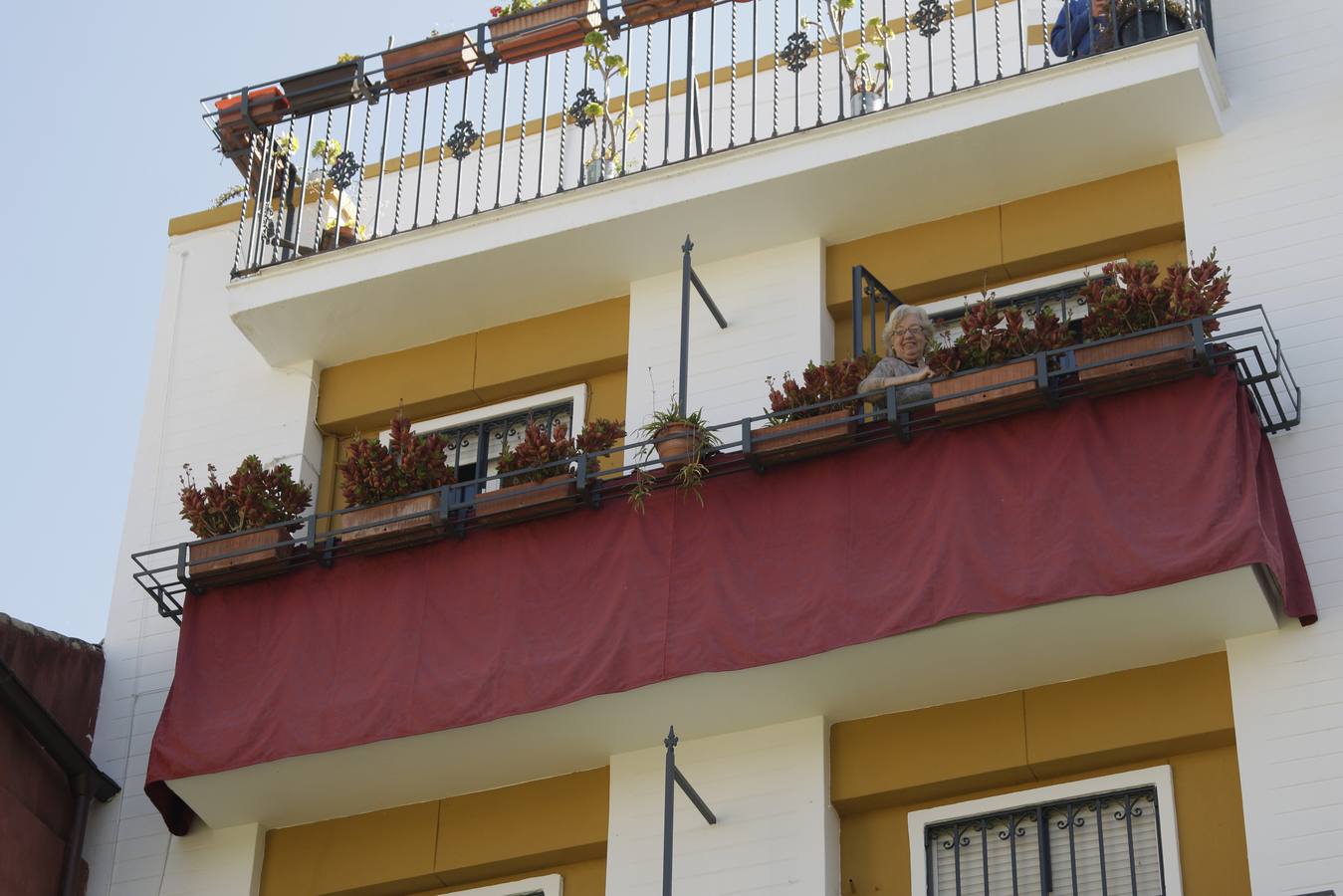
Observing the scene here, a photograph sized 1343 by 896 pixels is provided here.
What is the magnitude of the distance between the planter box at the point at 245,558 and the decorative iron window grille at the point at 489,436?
167 cm

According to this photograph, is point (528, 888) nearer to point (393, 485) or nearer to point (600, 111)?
point (393, 485)

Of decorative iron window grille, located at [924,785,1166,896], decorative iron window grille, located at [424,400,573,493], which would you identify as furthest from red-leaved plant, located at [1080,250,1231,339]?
decorative iron window grille, located at [424,400,573,493]

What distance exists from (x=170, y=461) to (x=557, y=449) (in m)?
4.03

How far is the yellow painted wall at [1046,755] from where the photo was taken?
14648 millimetres

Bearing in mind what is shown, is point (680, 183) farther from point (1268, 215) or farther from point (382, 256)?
point (1268, 215)

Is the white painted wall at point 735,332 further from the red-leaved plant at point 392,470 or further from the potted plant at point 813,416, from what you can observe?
the red-leaved plant at point 392,470

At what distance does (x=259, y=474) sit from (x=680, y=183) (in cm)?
368

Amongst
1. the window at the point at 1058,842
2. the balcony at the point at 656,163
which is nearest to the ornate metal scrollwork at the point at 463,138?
the balcony at the point at 656,163

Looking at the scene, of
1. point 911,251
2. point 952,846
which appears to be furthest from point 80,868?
point 911,251

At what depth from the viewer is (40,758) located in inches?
677

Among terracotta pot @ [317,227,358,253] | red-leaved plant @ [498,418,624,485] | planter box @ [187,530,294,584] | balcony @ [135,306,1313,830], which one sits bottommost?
balcony @ [135,306,1313,830]

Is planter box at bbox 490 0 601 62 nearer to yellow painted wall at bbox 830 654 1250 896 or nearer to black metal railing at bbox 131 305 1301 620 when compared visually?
black metal railing at bbox 131 305 1301 620

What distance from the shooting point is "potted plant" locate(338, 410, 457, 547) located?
16781mm

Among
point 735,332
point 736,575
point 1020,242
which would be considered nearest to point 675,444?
point 736,575
